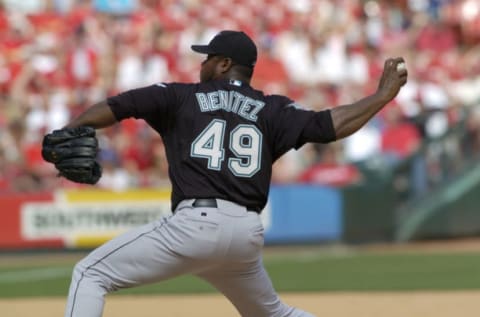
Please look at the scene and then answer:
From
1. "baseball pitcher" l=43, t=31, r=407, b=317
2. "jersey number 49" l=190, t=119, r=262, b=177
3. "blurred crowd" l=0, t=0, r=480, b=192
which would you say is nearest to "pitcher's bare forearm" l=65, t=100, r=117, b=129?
"baseball pitcher" l=43, t=31, r=407, b=317

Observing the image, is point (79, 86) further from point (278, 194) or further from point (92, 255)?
point (92, 255)

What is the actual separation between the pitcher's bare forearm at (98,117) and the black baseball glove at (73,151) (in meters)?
0.03

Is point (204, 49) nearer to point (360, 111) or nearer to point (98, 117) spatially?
point (98, 117)

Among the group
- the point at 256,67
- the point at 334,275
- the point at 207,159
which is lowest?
the point at 334,275

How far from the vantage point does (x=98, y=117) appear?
16.2 ft

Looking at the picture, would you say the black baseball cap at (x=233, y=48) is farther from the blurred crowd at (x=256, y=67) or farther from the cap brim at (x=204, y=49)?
the blurred crowd at (x=256, y=67)

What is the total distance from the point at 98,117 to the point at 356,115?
120 centimetres

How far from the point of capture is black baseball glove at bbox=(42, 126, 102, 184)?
499cm

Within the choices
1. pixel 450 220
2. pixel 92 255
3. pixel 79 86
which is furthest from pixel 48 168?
pixel 92 255

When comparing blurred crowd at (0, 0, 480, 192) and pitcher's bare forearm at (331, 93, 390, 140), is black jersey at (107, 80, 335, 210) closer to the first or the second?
pitcher's bare forearm at (331, 93, 390, 140)

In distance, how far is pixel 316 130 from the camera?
5.09m

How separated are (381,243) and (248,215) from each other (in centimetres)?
903

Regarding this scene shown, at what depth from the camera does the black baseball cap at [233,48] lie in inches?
204

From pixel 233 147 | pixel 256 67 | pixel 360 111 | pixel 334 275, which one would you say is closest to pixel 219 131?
pixel 233 147
